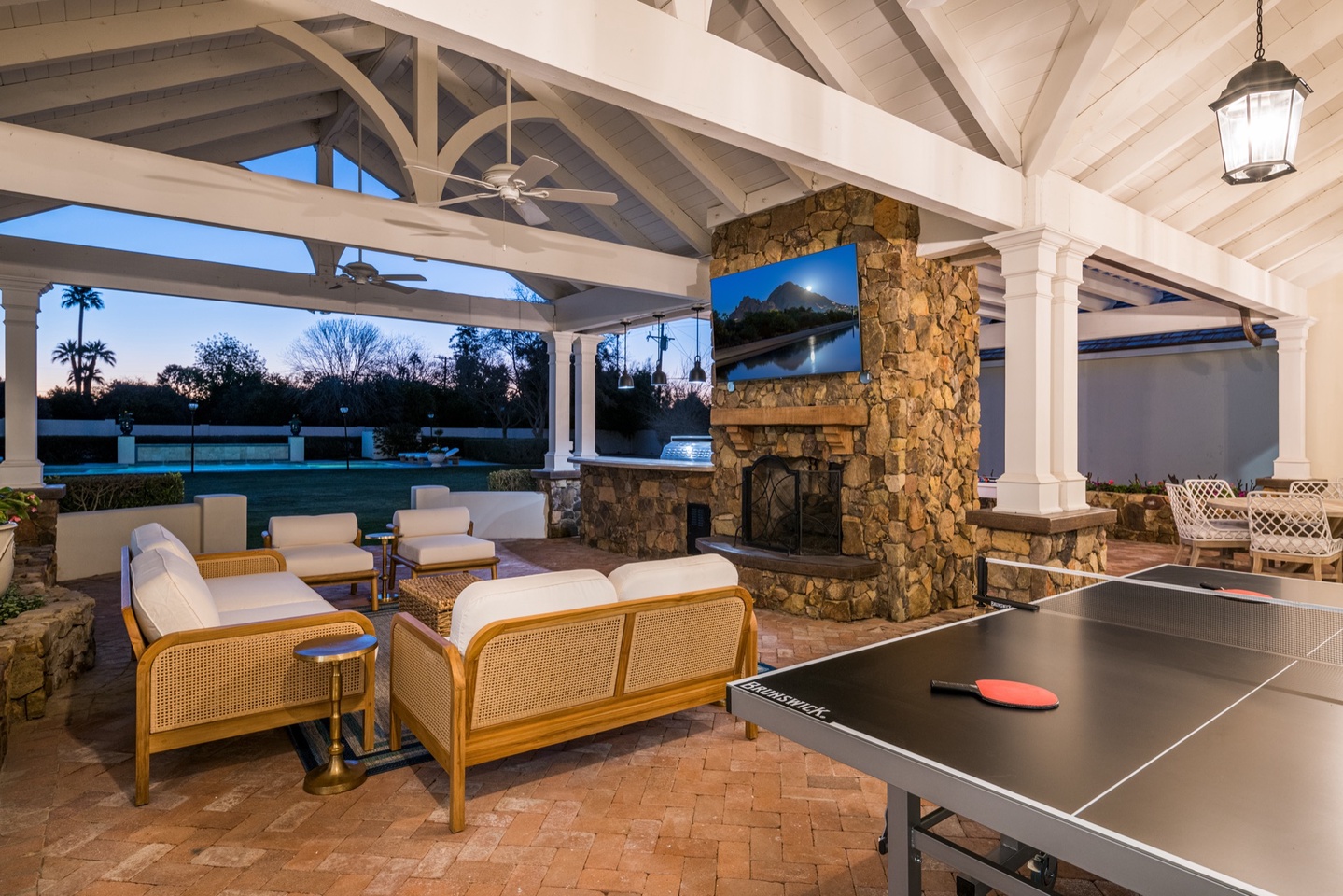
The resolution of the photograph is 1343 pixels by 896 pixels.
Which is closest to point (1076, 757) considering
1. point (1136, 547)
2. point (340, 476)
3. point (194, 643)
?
point (194, 643)

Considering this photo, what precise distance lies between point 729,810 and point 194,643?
221 centimetres

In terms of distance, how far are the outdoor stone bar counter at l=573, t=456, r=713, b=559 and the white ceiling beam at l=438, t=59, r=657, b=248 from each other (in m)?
2.62

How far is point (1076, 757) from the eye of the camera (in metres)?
1.39

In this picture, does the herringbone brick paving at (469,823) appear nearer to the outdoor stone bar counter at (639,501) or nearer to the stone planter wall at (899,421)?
the stone planter wall at (899,421)

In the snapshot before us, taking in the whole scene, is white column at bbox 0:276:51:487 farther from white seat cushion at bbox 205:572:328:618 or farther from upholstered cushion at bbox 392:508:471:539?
white seat cushion at bbox 205:572:328:618

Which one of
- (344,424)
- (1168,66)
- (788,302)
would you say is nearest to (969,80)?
(1168,66)

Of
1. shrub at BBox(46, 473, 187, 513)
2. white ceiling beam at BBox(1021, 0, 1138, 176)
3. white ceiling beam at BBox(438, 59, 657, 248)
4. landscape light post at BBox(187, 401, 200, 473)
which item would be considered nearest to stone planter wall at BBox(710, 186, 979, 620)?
white ceiling beam at BBox(1021, 0, 1138, 176)

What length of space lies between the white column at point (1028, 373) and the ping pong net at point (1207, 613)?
6.70 ft

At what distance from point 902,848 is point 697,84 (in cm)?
292

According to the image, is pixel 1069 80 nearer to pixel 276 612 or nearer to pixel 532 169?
pixel 532 169

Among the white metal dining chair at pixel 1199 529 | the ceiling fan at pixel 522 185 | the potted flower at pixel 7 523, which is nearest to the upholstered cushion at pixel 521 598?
the potted flower at pixel 7 523

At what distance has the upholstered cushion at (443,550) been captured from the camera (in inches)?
247

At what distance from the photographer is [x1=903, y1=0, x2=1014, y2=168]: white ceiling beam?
13.8 ft

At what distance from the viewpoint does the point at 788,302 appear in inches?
256
